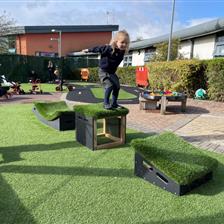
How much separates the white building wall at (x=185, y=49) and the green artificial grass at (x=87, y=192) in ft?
51.6

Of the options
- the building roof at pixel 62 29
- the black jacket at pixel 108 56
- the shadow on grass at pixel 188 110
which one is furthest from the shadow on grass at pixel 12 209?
the building roof at pixel 62 29

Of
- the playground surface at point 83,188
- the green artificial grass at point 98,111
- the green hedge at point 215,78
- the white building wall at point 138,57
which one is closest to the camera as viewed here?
the playground surface at point 83,188

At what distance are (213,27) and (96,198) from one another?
15.6 meters

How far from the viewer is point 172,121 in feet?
Result: 25.6

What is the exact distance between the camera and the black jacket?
4.95 m

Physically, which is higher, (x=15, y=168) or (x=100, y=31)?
(x=100, y=31)

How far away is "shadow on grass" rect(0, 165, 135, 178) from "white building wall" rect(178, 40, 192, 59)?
16.6 m

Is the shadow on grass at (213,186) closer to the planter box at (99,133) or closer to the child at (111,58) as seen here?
the planter box at (99,133)

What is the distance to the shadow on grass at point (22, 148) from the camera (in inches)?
178

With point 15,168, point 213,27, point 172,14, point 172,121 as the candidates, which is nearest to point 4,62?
point 172,14

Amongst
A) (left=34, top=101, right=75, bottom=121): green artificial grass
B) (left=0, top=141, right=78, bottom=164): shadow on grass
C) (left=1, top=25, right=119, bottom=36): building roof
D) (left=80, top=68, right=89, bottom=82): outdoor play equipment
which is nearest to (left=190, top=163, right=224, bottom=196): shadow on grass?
(left=0, top=141, right=78, bottom=164): shadow on grass

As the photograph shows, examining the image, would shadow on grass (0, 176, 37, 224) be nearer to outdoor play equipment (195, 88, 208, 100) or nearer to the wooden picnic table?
the wooden picnic table

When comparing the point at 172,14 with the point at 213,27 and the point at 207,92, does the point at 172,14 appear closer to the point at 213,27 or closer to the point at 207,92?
the point at 213,27

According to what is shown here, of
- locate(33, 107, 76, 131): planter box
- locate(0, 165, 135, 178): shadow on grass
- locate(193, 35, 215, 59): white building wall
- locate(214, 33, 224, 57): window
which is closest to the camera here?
locate(0, 165, 135, 178): shadow on grass
